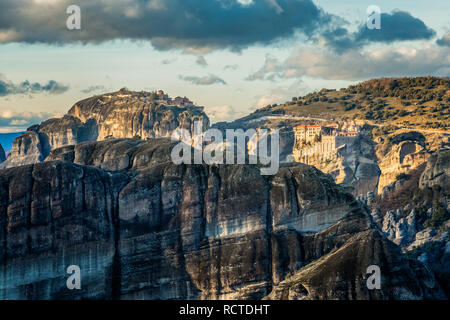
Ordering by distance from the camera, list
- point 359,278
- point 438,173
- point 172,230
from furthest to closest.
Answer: point 438,173
point 172,230
point 359,278

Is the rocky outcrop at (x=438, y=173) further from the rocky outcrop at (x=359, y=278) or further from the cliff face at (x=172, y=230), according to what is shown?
the rocky outcrop at (x=359, y=278)

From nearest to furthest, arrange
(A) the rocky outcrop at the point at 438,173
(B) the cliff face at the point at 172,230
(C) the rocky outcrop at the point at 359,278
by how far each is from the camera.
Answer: (C) the rocky outcrop at the point at 359,278, (B) the cliff face at the point at 172,230, (A) the rocky outcrop at the point at 438,173

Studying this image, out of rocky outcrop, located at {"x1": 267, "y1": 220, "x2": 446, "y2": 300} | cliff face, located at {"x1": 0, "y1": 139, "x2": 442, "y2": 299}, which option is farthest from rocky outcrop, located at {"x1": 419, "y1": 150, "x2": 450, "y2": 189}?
rocky outcrop, located at {"x1": 267, "y1": 220, "x2": 446, "y2": 300}

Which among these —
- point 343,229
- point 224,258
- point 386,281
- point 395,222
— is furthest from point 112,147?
point 395,222

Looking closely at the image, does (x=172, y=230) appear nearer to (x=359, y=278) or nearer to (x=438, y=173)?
(x=359, y=278)

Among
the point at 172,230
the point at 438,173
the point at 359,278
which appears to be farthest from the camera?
the point at 438,173

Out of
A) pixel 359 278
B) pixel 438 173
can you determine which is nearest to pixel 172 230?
pixel 359 278

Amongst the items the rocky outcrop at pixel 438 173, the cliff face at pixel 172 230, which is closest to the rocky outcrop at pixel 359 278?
the cliff face at pixel 172 230
